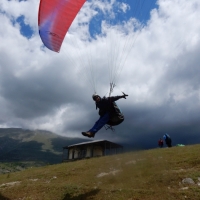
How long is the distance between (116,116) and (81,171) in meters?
7.71

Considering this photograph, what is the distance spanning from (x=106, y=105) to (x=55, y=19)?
162 inches

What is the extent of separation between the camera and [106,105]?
393 inches

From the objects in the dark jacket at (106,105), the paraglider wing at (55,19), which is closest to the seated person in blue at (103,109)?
the dark jacket at (106,105)

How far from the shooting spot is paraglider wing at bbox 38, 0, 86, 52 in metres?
9.38

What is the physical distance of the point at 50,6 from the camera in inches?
365

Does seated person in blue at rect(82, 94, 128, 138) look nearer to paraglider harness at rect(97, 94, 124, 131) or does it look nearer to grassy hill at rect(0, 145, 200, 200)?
paraglider harness at rect(97, 94, 124, 131)

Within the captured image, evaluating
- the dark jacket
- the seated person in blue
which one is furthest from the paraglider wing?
the dark jacket

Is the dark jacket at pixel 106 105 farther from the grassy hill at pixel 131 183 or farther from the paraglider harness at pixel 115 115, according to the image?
the grassy hill at pixel 131 183

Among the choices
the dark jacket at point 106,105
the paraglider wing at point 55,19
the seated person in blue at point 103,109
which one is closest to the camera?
the paraglider wing at point 55,19

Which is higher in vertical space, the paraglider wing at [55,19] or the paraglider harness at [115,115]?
the paraglider wing at [55,19]

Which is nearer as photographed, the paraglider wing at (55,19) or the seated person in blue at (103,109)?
the paraglider wing at (55,19)

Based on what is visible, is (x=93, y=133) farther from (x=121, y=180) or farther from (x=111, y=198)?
(x=121, y=180)

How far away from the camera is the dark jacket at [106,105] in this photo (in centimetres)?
983

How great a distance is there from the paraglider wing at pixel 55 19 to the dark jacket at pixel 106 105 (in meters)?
3.24
